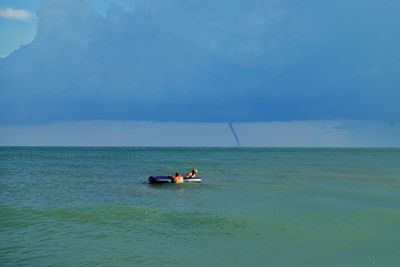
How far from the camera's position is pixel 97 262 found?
1706 centimetres

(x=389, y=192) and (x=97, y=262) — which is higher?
(x=389, y=192)

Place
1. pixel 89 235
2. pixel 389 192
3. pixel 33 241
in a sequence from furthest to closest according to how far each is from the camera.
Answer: pixel 389 192
pixel 89 235
pixel 33 241

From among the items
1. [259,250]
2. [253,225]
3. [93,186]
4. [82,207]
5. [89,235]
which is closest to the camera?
[259,250]

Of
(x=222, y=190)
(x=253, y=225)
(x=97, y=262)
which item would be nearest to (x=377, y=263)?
(x=253, y=225)

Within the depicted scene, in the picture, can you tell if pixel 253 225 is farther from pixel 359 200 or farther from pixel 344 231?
pixel 359 200

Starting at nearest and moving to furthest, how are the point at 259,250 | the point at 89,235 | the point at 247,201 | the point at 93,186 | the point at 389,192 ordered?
1. the point at 259,250
2. the point at 89,235
3. the point at 247,201
4. the point at 389,192
5. the point at 93,186

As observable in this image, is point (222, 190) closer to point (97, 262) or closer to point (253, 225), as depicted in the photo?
point (253, 225)

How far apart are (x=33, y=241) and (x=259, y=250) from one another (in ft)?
30.7

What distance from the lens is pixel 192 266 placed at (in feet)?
54.1

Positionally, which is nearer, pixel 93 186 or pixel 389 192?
pixel 389 192

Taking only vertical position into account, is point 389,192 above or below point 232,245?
above

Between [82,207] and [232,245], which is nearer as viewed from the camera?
[232,245]

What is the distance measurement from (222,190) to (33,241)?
23089 millimetres

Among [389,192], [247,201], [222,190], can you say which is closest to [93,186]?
[222,190]
